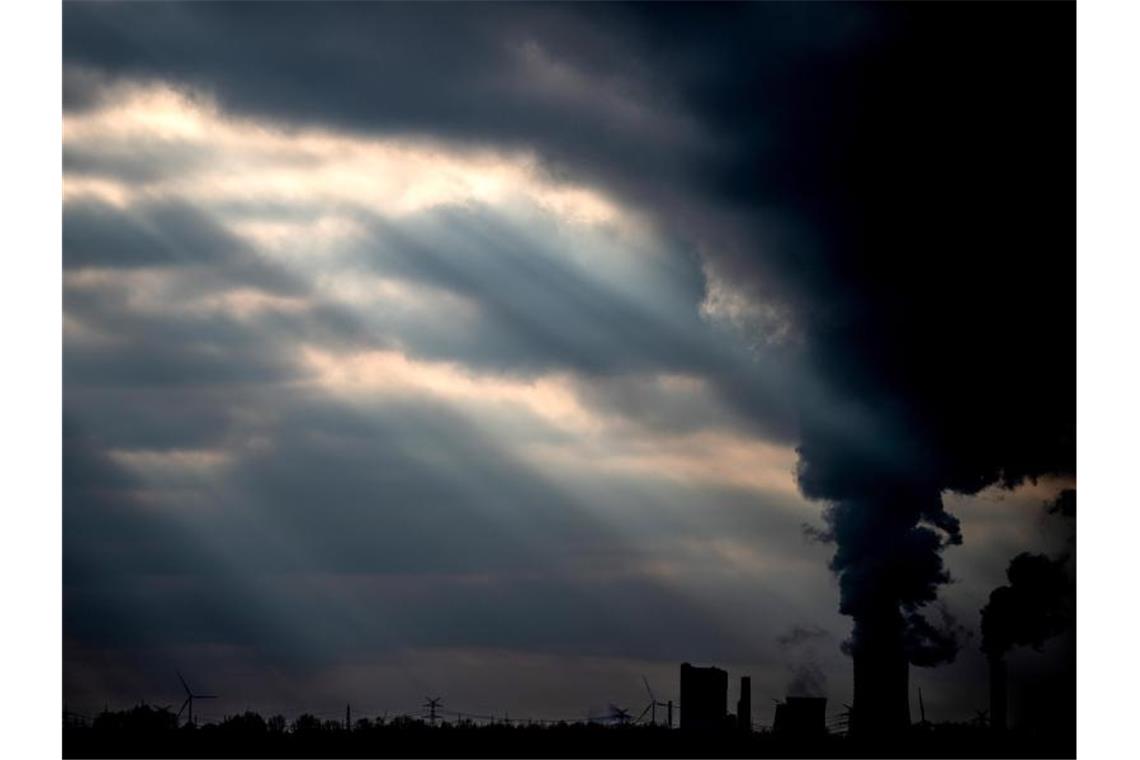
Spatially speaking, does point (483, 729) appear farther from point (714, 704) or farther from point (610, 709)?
point (714, 704)

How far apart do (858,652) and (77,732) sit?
34.9m

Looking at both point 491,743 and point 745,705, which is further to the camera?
point 745,705

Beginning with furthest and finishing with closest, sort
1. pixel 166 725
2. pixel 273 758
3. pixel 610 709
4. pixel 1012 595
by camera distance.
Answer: pixel 610 709 → pixel 166 725 → pixel 1012 595 → pixel 273 758

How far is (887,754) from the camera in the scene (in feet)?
247

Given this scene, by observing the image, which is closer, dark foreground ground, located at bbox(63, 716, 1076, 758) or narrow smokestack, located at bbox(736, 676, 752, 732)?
dark foreground ground, located at bbox(63, 716, 1076, 758)

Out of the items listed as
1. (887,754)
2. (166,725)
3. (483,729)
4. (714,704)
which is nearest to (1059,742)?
(887,754)

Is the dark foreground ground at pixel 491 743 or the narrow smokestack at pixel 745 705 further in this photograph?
the narrow smokestack at pixel 745 705

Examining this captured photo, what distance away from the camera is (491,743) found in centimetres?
8006

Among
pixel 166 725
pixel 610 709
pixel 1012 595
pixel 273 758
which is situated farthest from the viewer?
pixel 610 709

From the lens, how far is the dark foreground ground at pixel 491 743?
7262 centimetres

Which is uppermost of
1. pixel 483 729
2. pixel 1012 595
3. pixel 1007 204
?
pixel 1007 204

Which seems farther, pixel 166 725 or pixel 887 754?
pixel 166 725

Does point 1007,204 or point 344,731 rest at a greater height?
point 1007,204

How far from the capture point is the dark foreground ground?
72.6 meters
